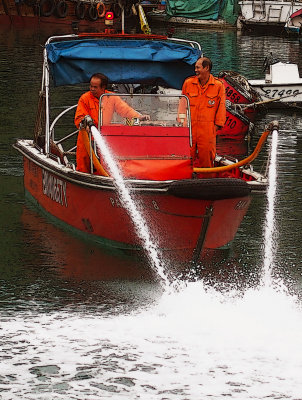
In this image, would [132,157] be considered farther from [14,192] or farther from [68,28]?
[68,28]

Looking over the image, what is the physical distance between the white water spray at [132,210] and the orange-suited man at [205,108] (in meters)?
1.34

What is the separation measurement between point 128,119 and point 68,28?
1552 inches

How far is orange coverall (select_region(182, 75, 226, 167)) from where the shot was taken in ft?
37.9

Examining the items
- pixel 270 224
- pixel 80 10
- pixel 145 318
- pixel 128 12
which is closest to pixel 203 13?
pixel 128 12

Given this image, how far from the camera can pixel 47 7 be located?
52.2 m

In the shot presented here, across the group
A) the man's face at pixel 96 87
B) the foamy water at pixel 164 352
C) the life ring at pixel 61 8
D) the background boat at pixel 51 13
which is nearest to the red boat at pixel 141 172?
the man's face at pixel 96 87

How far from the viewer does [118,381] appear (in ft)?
25.9

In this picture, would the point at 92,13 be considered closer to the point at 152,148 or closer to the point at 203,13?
the point at 203,13

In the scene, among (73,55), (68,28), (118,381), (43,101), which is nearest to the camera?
(118,381)

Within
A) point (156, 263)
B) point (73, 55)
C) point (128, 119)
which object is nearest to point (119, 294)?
point (156, 263)

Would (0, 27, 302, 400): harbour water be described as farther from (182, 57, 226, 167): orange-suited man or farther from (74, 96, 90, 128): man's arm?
(74, 96, 90, 128): man's arm

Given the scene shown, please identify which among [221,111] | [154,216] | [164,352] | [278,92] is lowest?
[164,352]

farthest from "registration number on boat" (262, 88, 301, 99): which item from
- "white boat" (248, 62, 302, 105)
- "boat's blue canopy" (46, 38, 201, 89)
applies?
"boat's blue canopy" (46, 38, 201, 89)

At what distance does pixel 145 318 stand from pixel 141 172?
1842 millimetres
